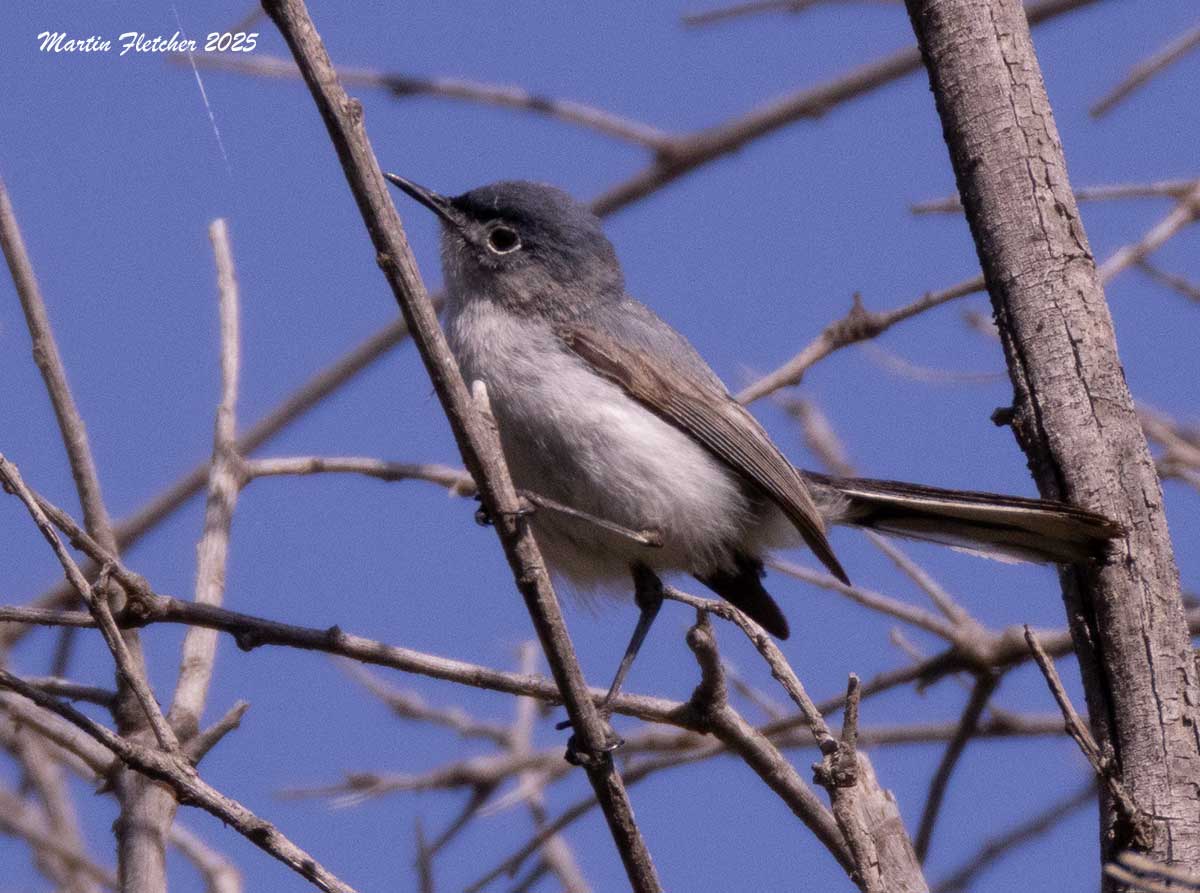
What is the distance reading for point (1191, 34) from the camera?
287 centimetres

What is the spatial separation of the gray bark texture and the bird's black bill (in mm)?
1521

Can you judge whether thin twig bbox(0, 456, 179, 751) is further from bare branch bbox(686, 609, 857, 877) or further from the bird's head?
the bird's head

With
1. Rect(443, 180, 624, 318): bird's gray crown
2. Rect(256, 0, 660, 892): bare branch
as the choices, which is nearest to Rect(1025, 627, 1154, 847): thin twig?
Rect(256, 0, 660, 892): bare branch

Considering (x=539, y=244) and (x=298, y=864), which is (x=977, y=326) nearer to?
(x=539, y=244)

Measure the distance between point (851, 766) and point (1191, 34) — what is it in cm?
188

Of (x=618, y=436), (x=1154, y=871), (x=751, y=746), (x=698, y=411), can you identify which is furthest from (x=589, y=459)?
(x=1154, y=871)

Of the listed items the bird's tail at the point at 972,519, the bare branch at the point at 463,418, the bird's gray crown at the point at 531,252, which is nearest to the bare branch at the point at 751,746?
the bare branch at the point at 463,418

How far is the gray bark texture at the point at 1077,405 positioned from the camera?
1.90 m

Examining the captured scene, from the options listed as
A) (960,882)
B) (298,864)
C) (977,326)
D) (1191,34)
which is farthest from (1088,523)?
(977,326)

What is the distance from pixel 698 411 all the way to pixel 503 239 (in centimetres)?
67

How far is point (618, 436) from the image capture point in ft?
9.97

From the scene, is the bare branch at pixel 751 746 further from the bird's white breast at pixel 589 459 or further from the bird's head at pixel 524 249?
the bird's head at pixel 524 249

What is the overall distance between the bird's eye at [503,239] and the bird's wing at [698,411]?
0.36 m

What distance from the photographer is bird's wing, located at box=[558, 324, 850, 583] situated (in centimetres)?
320
